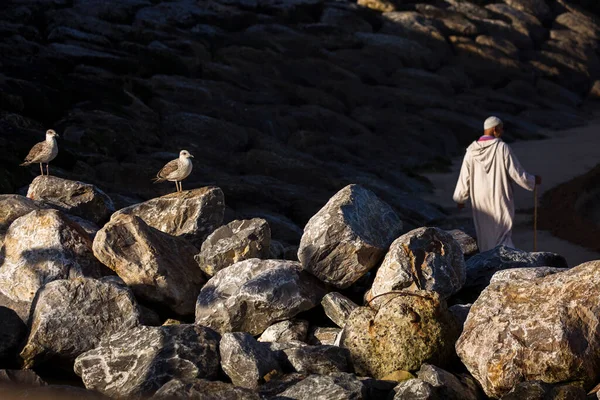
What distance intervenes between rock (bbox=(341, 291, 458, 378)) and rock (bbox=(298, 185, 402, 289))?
95 cm

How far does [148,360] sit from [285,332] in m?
1.31

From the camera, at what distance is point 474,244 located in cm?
1155

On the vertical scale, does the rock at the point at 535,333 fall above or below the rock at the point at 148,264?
above

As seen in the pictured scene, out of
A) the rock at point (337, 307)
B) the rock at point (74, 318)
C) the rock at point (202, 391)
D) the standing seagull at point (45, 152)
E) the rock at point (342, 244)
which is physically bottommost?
the standing seagull at point (45, 152)

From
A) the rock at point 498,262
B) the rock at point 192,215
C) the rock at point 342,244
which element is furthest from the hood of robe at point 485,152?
the rock at point 192,215

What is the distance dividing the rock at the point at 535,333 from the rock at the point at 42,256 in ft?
12.0

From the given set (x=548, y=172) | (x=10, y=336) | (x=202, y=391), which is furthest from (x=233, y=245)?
(x=548, y=172)

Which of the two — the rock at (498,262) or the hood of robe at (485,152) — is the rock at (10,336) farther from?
the hood of robe at (485,152)

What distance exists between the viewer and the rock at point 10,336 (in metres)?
8.66

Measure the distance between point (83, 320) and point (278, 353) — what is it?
177cm

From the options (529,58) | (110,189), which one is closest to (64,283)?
(110,189)

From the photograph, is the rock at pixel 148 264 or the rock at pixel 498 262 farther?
the rock at pixel 498 262

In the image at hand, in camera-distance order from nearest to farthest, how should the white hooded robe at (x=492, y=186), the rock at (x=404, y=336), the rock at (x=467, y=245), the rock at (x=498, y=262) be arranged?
the rock at (x=404, y=336), the rock at (x=498, y=262), the rock at (x=467, y=245), the white hooded robe at (x=492, y=186)

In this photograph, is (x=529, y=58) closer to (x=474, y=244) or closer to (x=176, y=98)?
(x=176, y=98)
